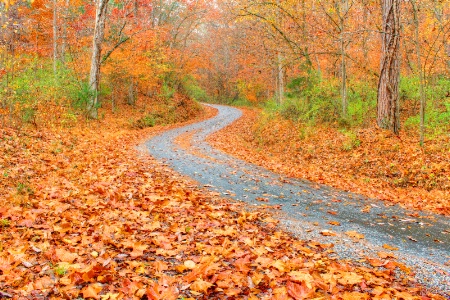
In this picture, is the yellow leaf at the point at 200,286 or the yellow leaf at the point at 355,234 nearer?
the yellow leaf at the point at 200,286

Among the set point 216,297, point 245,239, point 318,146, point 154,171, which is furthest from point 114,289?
point 318,146

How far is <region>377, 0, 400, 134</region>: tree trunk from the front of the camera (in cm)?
1223

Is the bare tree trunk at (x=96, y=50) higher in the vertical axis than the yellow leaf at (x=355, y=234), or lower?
higher

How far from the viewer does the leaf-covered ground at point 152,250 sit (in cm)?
326

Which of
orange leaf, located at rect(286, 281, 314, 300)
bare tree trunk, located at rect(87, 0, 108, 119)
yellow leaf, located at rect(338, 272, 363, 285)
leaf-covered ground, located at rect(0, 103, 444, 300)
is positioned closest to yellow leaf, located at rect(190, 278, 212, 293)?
leaf-covered ground, located at rect(0, 103, 444, 300)

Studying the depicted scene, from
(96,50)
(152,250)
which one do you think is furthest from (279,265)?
Result: (96,50)

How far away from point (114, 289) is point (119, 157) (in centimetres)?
766

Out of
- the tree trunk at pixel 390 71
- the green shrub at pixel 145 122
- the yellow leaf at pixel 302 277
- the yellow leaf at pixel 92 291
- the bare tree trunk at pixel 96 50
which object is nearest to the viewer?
the yellow leaf at pixel 92 291

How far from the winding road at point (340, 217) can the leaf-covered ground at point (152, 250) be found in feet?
1.11

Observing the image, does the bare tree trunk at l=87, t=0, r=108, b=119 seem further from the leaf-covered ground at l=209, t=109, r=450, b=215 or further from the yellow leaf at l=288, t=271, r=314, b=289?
the yellow leaf at l=288, t=271, r=314, b=289

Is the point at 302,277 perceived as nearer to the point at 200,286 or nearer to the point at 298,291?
the point at 298,291

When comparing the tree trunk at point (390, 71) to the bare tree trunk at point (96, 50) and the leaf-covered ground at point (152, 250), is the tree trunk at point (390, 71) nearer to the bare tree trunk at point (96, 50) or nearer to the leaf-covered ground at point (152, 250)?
the leaf-covered ground at point (152, 250)

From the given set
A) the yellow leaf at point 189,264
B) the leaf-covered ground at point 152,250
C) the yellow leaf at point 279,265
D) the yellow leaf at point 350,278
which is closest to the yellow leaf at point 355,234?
the leaf-covered ground at point 152,250

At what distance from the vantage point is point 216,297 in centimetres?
322
